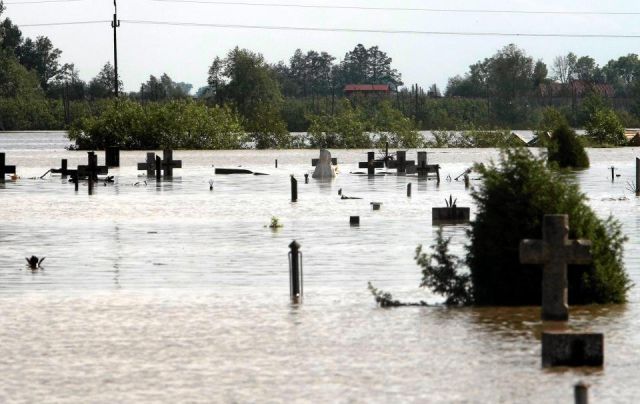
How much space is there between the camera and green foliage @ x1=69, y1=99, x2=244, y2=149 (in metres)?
92.4

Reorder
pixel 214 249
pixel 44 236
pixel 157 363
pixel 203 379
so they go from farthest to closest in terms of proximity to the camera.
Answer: pixel 44 236 < pixel 214 249 < pixel 157 363 < pixel 203 379

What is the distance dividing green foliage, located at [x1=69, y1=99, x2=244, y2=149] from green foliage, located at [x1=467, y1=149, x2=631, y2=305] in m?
75.9

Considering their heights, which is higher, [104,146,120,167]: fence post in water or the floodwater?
[104,146,120,167]: fence post in water

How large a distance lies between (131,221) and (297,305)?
50.8ft

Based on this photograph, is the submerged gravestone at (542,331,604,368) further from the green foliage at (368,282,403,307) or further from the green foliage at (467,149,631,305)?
the green foliage at (368,282,403,307)

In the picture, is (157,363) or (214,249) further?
(214,249)

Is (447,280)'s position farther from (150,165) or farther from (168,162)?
(150,165)

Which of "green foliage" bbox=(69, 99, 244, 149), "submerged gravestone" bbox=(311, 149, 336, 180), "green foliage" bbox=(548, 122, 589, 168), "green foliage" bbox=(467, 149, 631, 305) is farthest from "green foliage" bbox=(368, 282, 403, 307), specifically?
"green foliage" bbox=(69, 99, 244, 149)

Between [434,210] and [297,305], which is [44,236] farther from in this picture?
[297,305]

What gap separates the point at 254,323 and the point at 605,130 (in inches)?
3187

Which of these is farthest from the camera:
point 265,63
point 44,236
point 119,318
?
point 265,63

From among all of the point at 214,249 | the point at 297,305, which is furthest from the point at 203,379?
the point at 214,249

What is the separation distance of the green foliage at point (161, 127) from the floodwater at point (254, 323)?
5878 cm

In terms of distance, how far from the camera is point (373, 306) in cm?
1756
